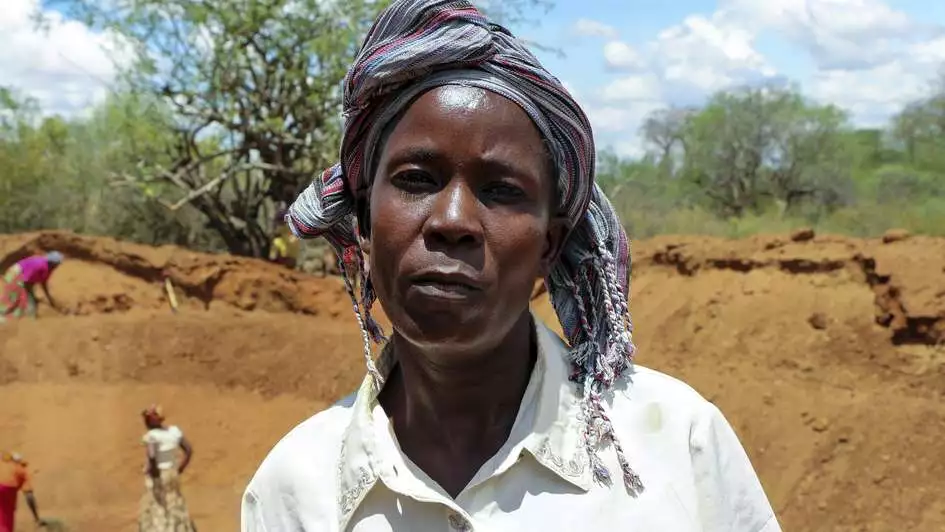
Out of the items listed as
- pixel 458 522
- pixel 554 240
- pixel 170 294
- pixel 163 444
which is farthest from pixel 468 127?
pixel 170 294

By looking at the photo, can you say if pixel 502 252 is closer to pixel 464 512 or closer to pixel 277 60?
pixel 464 512

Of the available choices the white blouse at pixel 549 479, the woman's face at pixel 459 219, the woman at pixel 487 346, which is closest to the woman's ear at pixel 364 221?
the woman at pixel 487 346

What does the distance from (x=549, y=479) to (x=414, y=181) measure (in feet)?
1.58

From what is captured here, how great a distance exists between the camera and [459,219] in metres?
1.23

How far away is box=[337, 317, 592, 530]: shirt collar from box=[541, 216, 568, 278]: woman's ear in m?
0.11

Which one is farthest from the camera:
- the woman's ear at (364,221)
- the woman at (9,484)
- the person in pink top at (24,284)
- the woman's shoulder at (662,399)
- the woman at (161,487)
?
the person in pink top at (24,284)

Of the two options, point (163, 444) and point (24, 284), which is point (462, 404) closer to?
point (163, 444)

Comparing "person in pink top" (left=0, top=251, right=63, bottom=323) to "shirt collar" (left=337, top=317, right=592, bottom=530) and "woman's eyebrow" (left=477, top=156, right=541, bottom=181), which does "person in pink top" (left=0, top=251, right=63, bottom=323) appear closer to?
"shirt collar" (left=337, top=317, right=592, bottom=530)

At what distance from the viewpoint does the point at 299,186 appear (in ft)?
53.0

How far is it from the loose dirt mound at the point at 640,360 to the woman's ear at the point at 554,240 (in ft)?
19.1

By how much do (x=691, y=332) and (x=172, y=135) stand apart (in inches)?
438

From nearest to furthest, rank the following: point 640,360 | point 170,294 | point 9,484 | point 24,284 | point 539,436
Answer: point 539,436 < point 9,484 < point 640,360 < point 24,284 < point 170,294

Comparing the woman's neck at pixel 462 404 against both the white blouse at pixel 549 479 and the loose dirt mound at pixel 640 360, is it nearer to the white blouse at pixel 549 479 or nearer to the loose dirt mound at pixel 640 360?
the white blouse at pixel 549 479

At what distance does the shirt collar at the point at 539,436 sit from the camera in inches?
51.9
